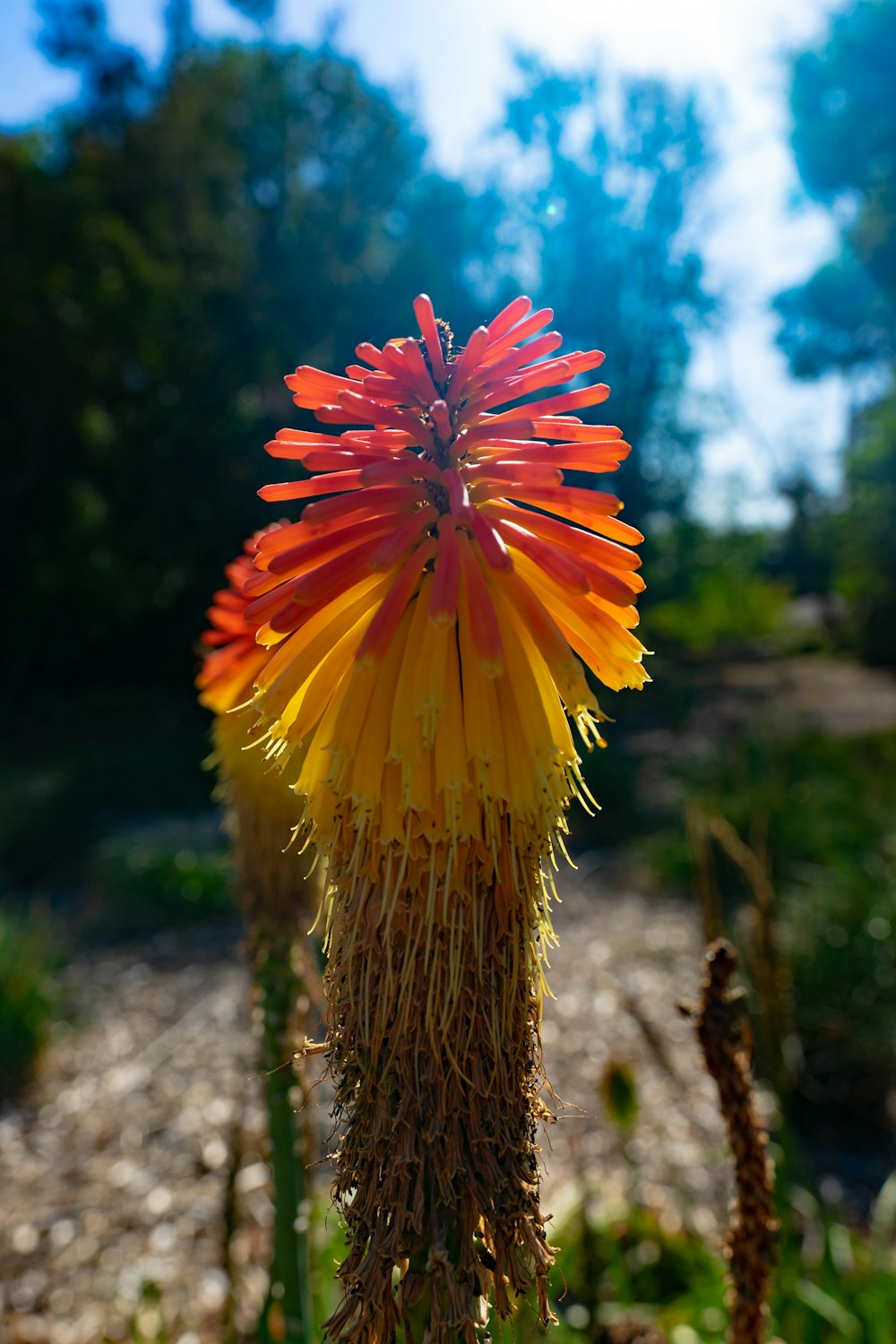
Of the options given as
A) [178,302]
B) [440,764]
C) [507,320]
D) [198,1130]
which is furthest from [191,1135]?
[178,302]

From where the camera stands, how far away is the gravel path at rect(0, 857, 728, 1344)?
10.8 ft

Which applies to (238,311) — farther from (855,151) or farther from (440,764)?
(440,764)

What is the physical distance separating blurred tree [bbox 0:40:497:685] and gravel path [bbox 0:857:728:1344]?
849 centimetres

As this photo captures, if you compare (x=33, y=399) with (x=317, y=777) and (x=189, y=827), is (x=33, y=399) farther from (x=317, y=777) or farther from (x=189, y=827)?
(x=317, y=777)

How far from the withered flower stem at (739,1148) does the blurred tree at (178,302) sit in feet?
40.8

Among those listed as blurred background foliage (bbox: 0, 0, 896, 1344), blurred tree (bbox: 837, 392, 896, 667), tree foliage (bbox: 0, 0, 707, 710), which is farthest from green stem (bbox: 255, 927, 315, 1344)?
blurred tree (bbox: 837, 392, 896, 667)

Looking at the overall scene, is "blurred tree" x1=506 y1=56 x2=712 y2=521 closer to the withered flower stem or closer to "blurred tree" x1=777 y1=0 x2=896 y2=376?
"blurred tree" x1=777 y1=0 x2=896 y2=376

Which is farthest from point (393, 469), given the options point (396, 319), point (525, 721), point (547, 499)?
point (396, 319)

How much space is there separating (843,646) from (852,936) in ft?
66.6

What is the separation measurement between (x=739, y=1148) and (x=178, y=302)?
1532 cm

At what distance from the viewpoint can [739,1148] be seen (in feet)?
4.03

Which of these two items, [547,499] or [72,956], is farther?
[72,956]

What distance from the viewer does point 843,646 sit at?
23.6 m

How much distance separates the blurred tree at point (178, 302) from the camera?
1389cm
